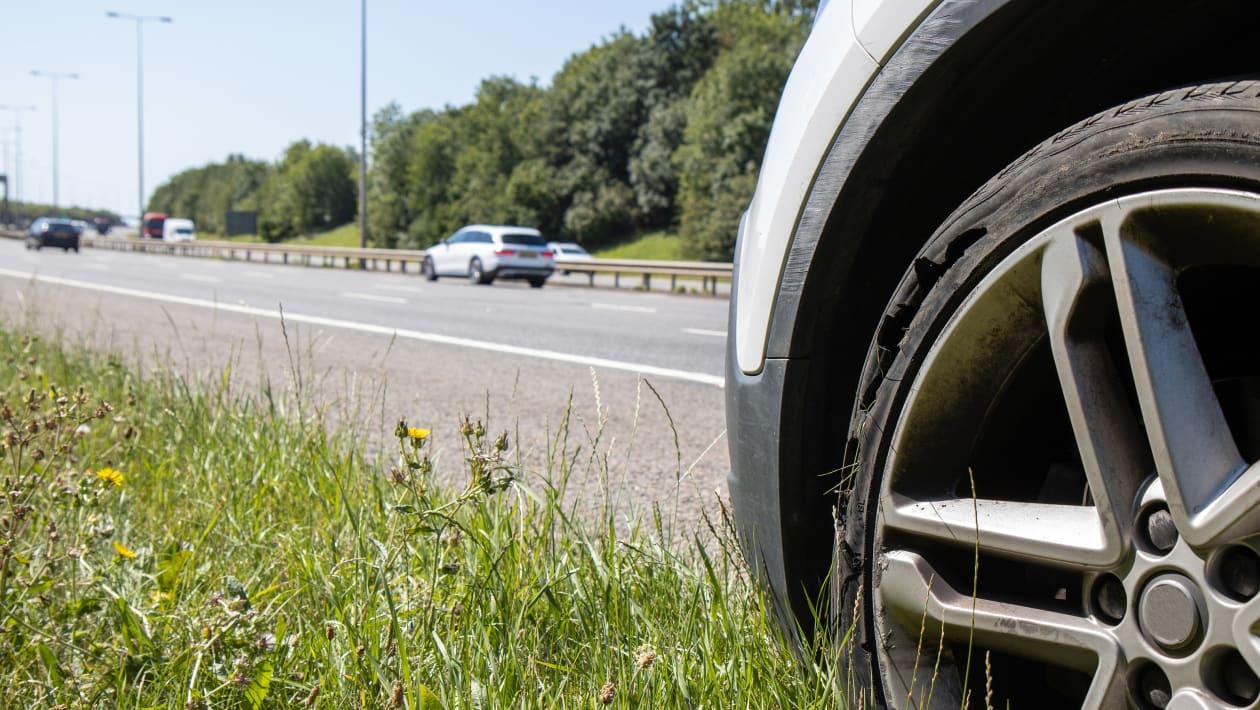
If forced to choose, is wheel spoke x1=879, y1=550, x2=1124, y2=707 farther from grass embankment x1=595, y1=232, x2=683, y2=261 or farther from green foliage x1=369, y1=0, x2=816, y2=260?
grass embankment x1=595, y1=232, x2=683, y2=261

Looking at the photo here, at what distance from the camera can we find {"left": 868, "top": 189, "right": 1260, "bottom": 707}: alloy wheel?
1215 millimetres

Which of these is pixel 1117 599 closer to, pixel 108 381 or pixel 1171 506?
pixel 1171 506

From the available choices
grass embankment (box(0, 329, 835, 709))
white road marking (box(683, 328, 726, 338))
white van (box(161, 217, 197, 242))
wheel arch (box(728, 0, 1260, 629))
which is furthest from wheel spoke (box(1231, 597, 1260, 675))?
white van (box(161, 217, 197, 242))

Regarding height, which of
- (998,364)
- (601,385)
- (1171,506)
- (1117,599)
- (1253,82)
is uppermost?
(1253,82)

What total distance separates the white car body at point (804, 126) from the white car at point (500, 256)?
25.4m

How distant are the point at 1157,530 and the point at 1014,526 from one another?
7.6 inches

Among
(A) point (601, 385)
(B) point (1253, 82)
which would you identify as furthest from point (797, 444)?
(A) point (601, 385)

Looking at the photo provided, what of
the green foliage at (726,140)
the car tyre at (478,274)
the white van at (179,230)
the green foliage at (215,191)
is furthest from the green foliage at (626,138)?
the green foliage at (215,191)

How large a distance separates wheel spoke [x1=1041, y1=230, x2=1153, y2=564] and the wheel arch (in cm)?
24

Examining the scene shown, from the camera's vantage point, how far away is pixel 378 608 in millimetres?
2332

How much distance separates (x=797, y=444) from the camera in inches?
70.7

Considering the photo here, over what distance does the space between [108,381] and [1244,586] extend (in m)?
5.22

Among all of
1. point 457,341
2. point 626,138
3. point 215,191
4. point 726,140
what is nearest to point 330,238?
point 626,138

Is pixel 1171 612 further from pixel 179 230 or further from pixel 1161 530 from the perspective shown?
pixel 179 230
